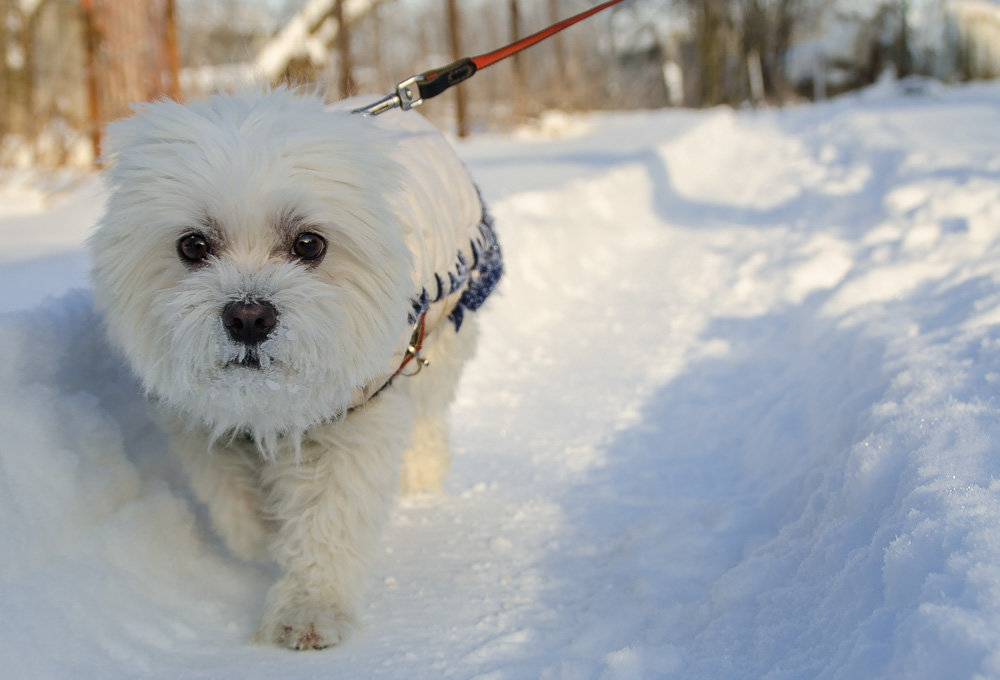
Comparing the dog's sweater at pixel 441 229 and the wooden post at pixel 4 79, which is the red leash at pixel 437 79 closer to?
the dog's sweater at pixel 441 229

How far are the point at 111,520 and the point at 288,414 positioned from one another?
0.64 m

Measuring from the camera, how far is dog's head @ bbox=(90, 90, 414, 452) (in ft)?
6.20

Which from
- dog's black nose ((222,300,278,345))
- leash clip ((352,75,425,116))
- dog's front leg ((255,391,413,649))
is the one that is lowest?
dog's front leg ((255,391,413,649))

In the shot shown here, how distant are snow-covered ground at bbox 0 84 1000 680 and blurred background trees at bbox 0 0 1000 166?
1185mm

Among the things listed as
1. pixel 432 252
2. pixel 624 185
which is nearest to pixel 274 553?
pixel 432 252

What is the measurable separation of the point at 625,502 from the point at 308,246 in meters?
1.55

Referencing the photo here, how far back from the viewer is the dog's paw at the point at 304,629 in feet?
7.13

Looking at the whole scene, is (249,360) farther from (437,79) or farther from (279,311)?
(437,79)

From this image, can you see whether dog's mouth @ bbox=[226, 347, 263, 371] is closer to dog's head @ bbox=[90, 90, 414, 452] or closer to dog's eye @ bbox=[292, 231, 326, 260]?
dog's head @ bbox=[90, 90, 414, 452]

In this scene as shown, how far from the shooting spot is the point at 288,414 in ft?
6.81

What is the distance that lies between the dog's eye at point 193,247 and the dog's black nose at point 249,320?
18 centimetres

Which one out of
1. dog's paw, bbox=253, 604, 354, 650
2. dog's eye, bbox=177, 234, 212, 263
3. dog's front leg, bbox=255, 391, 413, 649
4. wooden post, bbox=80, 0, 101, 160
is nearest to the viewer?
dog's eye, bbox=177, 234, 212, 263

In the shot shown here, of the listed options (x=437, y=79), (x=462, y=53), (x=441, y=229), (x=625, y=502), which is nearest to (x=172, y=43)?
(x=437, y=79)

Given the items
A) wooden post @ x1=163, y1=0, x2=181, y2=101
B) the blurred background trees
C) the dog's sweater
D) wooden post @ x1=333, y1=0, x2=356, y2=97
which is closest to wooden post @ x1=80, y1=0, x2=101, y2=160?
the blurred background trees
